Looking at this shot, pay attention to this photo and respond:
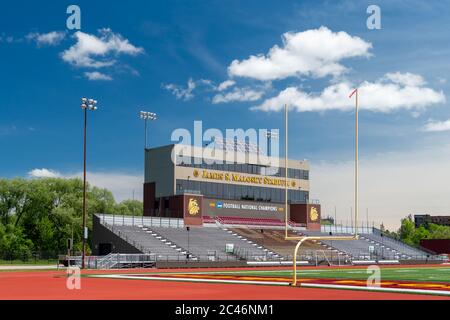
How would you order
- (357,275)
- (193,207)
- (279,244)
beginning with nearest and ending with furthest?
(357,275)
(279,244)
(193,207)

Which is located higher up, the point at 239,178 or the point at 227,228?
the point at 239,178

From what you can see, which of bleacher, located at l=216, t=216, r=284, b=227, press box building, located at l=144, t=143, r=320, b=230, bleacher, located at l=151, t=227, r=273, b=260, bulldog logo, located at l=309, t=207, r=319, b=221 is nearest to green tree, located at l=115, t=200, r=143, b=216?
press box building, located at l=144, t=143, r=320, b=230

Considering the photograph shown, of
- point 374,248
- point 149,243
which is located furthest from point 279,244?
point 149,243

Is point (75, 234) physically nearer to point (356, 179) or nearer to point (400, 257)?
point (400, 257)

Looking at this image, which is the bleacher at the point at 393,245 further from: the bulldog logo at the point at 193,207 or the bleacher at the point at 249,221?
the bulldog logo at the point at 193,207

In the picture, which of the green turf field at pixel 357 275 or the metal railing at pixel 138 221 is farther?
the metal railing at pixel 138 221

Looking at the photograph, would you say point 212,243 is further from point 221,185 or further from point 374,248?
point 374,248

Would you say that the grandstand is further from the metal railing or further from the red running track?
the red running track

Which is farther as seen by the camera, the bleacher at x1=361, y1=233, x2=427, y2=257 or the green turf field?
the bleacher at x1=361, y1=233, x2=427, y2=257

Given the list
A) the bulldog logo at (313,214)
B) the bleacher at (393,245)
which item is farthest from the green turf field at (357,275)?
the bulldog logo at (313,214)

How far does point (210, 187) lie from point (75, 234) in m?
25.8

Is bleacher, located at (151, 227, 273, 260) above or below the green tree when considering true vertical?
below

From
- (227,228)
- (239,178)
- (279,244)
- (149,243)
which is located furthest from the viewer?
(239,178)
